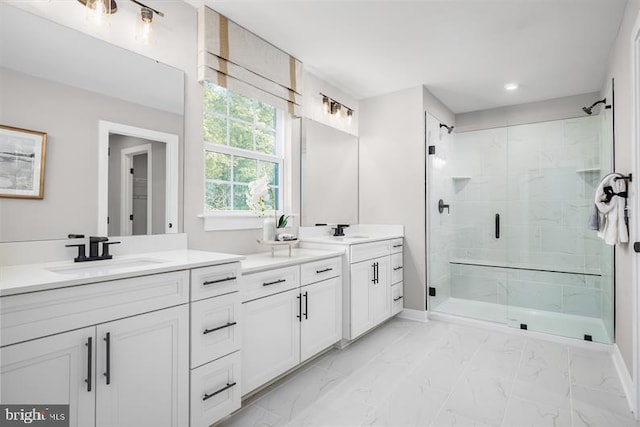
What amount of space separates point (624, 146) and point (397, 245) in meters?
2.02

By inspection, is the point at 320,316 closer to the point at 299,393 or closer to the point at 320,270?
the point at 320,270

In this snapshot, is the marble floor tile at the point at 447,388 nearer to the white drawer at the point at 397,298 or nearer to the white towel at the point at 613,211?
the white drawer at the point at 397,298

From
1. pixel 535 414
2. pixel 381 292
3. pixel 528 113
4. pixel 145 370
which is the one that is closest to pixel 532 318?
pixel 381 292

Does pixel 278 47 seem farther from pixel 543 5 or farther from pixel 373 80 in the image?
pixel 543 5

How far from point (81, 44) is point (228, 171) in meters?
1.16

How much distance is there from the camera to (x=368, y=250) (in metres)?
3.13

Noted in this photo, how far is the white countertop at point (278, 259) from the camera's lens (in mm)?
2063

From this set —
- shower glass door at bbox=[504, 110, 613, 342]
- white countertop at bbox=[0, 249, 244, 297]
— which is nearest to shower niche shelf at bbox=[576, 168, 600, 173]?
shower glass door at bbox=[504, 110, 613, 342]

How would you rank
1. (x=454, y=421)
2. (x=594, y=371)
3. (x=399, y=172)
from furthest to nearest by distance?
(x=399, y=172), (x=594, y=371), (x=454, y=421)

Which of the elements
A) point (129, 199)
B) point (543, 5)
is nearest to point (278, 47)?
point (129, 199)

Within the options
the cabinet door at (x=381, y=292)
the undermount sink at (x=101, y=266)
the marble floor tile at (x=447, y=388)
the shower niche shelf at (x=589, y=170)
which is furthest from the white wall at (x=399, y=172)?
→ the undermount sink at (x=101, y=266)

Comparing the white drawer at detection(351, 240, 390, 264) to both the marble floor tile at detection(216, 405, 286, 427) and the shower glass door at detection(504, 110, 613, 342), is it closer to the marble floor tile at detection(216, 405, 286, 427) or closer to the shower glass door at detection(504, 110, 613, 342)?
the marble floor tile at detection(216, 405, 286, 427)

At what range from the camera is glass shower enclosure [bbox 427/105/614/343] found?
329 cm

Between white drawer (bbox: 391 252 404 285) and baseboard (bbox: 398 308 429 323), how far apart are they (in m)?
0.37
